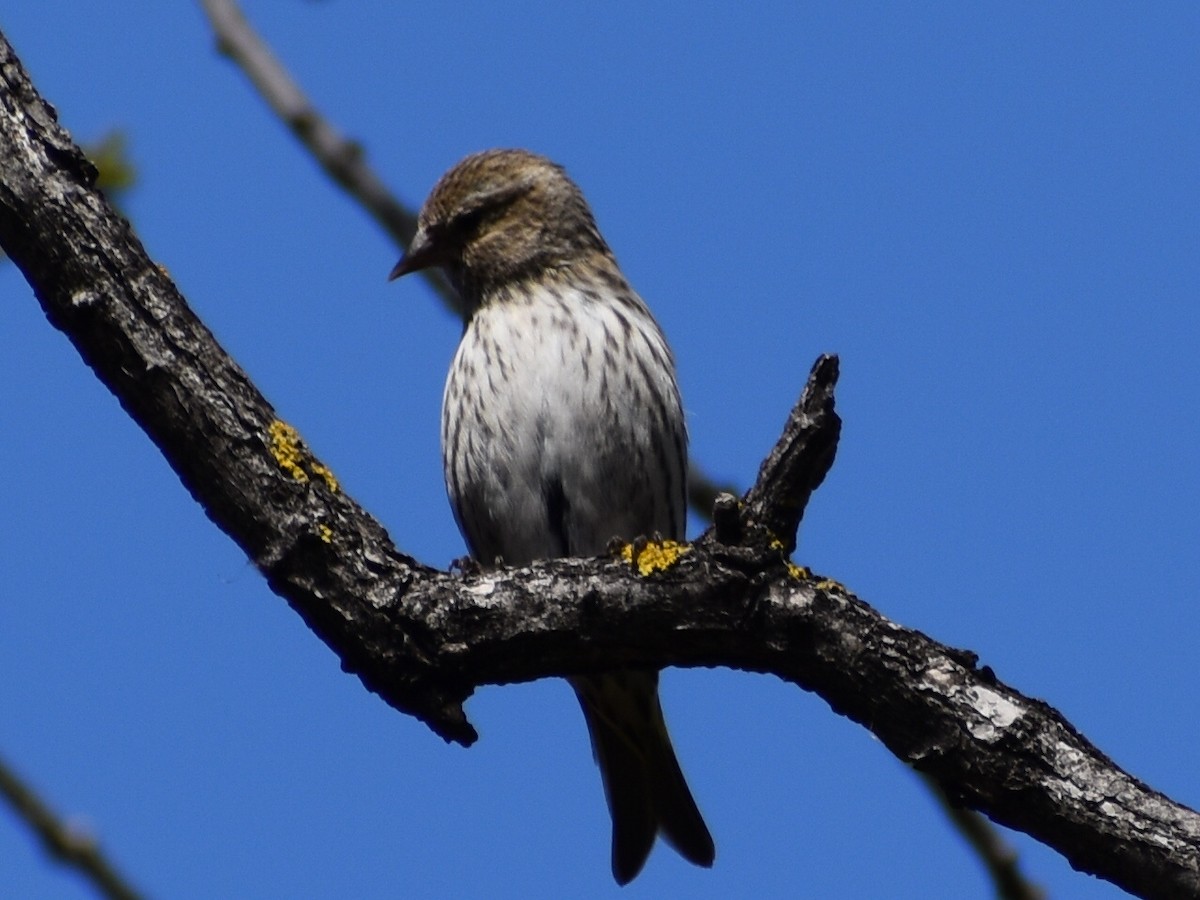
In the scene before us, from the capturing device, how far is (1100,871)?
502 centimetres

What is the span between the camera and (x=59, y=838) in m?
4.49

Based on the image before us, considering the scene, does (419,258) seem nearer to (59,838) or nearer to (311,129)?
(311,129)

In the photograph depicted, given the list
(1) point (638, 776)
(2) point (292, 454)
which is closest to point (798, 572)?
(2) point (292, 454)

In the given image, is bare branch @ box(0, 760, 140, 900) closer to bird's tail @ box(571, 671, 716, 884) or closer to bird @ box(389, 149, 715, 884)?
bird @ box(389, 149, 715, 884)

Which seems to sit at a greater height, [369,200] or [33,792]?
[369,200]

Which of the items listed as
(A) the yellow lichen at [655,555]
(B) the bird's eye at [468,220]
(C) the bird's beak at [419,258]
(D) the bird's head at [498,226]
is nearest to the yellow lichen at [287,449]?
(A) the yellow lichen at [655,555]

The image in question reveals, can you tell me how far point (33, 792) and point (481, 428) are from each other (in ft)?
9.79

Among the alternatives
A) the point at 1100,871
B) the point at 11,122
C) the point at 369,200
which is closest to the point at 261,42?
the point at 369,200

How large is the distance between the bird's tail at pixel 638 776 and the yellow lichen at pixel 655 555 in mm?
1993

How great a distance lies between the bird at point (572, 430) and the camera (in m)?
7.15

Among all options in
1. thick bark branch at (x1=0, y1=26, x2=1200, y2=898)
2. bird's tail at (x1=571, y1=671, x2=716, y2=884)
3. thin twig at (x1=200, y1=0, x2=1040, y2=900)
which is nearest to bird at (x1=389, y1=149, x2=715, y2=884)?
bird's tail at (x1=571, y1=671, x2=716, y2=884)

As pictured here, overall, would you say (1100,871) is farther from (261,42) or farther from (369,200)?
(261,42)

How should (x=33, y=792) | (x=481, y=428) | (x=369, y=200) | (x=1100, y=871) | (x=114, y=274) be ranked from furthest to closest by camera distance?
1. (x=481, y=428)
2. (x=369, y=200)
3. (x=114, y=274)
4. (x=1100, y=871)
5. (x=33, y=792)

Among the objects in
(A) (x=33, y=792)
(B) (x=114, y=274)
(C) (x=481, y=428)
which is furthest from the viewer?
(C) (x=481, y=428)
